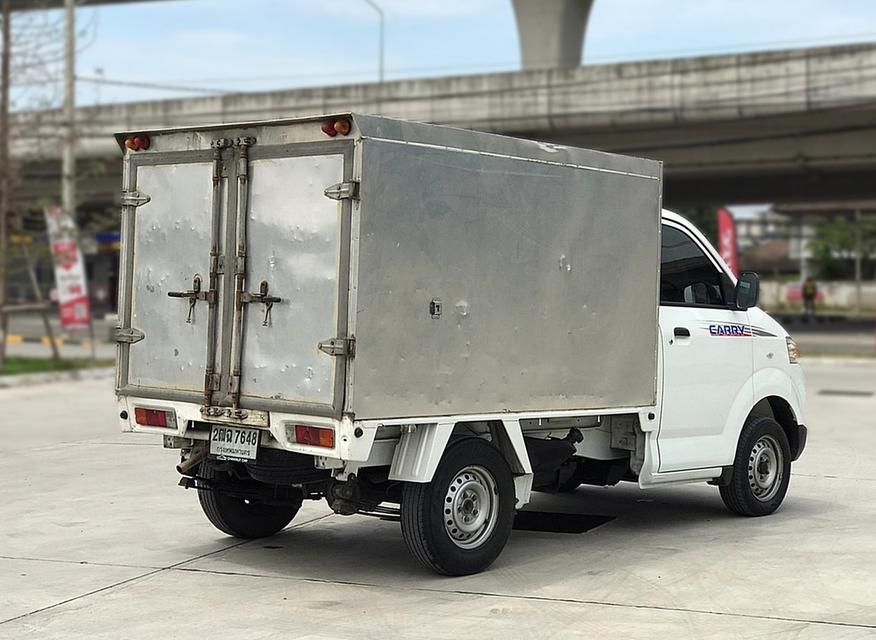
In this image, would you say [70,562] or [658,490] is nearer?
[70,562]

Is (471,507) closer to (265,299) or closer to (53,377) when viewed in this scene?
(265,299)

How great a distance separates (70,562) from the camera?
8.11 m

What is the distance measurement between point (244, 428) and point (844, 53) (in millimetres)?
27663

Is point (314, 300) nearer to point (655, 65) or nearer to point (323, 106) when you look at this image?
point (655, 65)

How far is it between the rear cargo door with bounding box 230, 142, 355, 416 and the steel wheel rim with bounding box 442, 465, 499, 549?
977mm

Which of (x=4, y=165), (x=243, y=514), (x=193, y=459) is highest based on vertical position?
(x=4, y=165)

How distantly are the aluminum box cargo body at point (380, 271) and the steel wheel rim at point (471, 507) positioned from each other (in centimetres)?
39

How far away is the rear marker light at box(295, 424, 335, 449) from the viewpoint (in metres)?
7.12

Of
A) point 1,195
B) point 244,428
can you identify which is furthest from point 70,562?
point 1,195

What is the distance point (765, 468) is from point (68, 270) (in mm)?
19949

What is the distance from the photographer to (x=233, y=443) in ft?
25.2

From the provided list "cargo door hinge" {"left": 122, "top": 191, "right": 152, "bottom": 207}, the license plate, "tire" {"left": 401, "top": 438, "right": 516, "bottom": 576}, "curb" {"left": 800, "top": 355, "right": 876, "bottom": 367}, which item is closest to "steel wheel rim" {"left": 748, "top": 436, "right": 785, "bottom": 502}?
"tire" {"left": 401, "top": 438, "right": 516, "bottom": 576}

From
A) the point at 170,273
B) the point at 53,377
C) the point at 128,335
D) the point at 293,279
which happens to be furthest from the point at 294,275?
the point at 53,377

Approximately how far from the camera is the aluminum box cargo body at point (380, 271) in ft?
23.5
